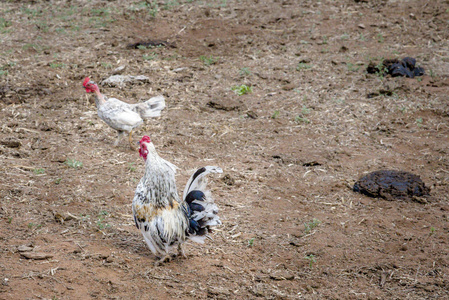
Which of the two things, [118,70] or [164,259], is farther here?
[118,70]

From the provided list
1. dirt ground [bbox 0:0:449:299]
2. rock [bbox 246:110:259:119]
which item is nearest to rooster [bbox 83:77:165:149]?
dirt ground [bbox 0:0:449:299]

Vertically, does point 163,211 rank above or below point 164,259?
above

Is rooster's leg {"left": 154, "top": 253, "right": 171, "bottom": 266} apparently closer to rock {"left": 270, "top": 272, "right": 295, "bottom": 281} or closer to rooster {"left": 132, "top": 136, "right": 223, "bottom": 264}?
rooster {"left": 132, "top": 136, "right": 223, "bottom": 264}

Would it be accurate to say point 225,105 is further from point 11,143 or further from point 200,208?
point 200,208

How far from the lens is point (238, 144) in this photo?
779 cm

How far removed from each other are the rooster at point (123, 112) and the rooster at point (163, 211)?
7.83 feet

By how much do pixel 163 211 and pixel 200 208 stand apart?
0.40 m

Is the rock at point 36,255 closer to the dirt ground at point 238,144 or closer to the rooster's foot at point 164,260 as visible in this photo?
the dirt ground at point 238,144

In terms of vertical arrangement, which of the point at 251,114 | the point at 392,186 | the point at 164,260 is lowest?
the point at 392,186

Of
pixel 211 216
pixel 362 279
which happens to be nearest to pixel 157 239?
pixel 211 216

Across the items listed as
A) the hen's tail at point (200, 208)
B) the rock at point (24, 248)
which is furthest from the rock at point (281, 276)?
the rock at point (24, 248)

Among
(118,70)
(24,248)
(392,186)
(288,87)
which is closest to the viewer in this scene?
(24,248)

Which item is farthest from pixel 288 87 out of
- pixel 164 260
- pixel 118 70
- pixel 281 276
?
pixel 164 260

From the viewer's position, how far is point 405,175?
6.66 m
